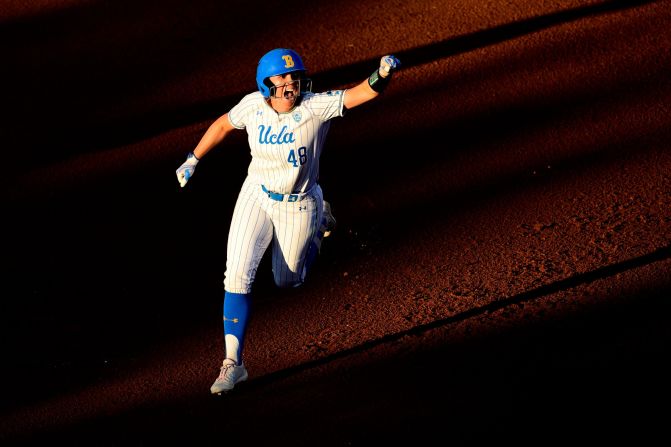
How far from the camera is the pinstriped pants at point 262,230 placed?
5.79 m

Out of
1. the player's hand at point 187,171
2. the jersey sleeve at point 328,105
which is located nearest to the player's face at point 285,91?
the jersey sleeve at point 328,105

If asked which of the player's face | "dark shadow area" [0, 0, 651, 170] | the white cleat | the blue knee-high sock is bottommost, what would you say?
the white cleat

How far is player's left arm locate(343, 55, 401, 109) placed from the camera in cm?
515

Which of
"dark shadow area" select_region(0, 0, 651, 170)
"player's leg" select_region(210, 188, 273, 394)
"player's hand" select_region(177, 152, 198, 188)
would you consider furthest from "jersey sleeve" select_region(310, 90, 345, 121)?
"dark shadow area" select_region(0, 0, 651, 170)

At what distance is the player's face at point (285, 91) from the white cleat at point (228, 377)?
1600 millimetres

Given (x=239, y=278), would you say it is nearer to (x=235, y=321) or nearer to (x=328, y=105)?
(x=235, y=321)

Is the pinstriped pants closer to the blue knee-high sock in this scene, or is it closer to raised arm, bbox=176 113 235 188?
the blue knee-high sock

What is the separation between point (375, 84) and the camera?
17.3 feet

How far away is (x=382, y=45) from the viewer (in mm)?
8875

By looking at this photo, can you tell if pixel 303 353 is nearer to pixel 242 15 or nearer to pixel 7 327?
pixel 7 327

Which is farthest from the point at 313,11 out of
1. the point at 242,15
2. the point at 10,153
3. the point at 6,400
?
the point at 6,400

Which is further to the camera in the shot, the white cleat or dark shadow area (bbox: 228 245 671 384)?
dark shadow area (bbox: 228 245 671 384)

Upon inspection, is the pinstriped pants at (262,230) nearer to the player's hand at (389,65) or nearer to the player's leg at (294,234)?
the player's leg at (294,234)

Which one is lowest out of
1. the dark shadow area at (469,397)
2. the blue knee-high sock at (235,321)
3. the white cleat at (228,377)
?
the dark shadow area at (469,397)
